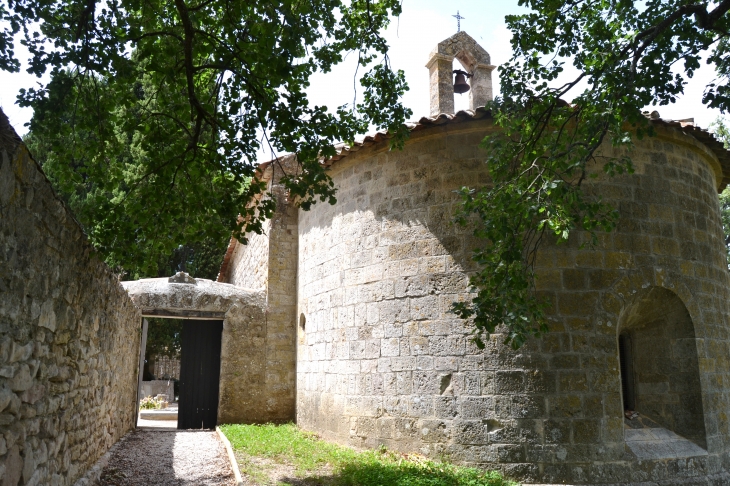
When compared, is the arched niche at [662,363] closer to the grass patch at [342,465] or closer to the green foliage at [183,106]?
the grass patch at [342,465]

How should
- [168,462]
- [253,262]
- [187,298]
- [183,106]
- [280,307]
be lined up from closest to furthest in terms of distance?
[183,106], [168,462], [187,298], [280,307], [253,262]

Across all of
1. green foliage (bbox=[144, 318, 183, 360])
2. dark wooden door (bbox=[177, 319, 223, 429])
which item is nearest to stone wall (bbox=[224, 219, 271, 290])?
dark wooden door (bbox=[177, 319, 223, 429])

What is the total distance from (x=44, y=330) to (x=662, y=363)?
693 cm

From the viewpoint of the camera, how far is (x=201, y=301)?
10.8m

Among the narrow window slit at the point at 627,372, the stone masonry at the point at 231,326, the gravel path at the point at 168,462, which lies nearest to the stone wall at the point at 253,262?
the stone masonry at the point at 231,326

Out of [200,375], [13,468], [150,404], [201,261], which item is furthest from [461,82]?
[201,261]

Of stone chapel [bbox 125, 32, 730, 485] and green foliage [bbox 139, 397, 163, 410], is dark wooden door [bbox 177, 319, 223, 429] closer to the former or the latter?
stone chapel [bbox 125, 32, 730, 485]

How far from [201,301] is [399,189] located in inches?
194

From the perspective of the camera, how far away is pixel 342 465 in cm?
679

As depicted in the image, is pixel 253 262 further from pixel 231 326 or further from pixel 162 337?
pixel 162 337

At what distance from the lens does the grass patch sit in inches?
236

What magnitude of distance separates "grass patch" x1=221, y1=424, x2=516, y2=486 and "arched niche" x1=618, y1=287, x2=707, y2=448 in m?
2.36

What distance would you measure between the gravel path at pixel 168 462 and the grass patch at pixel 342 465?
0.32 metres

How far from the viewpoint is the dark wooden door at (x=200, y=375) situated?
1120 cm
